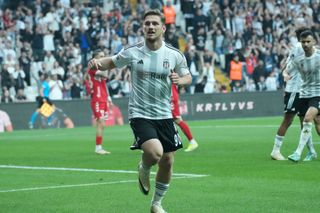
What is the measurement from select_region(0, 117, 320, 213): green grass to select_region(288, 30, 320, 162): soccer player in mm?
466

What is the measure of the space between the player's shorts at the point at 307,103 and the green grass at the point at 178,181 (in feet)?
3.39

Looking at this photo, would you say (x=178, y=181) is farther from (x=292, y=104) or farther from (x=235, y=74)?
(x=235, y=74)

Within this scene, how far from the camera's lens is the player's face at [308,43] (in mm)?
15758

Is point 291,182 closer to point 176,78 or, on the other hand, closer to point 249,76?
point 176,78

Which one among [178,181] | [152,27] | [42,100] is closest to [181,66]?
[152,27]

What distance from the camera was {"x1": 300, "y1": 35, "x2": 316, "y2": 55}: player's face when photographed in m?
15.8

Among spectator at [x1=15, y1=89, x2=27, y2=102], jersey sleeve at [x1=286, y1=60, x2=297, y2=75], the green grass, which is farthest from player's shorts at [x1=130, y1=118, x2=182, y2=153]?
spectator at [x1=15, y1=89, x2=27, y2=102]

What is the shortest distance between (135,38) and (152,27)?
2853 centimetres

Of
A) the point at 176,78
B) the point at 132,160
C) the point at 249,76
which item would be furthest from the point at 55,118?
the point at 176,78

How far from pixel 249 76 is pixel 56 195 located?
28.9 m

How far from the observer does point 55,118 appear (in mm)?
33219

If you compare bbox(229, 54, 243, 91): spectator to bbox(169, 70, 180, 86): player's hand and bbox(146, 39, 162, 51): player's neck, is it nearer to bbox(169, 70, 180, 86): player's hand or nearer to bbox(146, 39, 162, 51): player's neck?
bbox(146, 39, 162, 51): player's neck

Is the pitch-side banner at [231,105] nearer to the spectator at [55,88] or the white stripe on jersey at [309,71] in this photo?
the spectator at [55,88]

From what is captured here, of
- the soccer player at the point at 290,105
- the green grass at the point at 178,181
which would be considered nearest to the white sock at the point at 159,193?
the green grass at the point at 178,181
